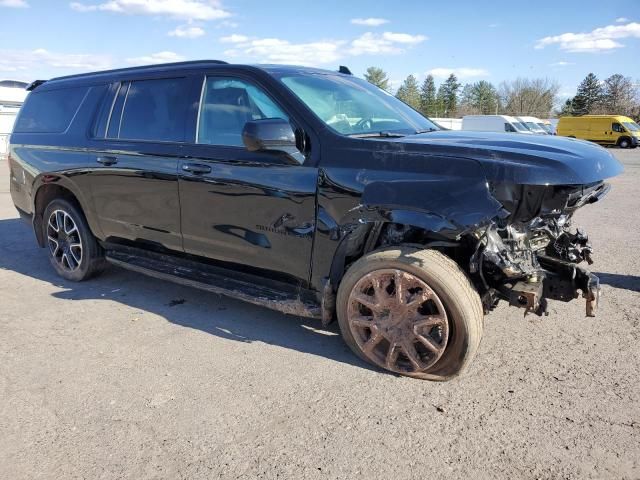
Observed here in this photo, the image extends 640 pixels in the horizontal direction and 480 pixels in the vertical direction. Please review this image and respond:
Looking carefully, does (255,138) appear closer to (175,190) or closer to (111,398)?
(175,190)

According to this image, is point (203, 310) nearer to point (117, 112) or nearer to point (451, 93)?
point (117, 112)

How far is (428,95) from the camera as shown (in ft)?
281

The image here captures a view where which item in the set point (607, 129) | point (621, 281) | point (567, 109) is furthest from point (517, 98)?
point (621, 281)

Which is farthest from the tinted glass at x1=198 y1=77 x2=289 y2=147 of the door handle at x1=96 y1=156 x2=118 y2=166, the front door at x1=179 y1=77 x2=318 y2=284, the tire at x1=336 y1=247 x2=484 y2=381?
the tire at x1=336 y1=247 x2=484 y2=381

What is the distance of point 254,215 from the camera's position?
12.0 feet

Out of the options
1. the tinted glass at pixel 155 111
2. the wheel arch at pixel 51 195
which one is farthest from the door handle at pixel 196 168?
the wheel arch at pixel 51 195

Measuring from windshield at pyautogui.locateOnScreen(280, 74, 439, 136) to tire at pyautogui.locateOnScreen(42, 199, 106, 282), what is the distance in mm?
2661

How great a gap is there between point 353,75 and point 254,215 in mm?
1827

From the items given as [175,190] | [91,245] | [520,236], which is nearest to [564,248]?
[520,236]

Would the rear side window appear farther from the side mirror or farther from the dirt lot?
the side mirror

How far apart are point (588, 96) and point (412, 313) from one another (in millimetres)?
82170

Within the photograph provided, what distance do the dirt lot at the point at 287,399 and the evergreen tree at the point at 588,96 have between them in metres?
77.1

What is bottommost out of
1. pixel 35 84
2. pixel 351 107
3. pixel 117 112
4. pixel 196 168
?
pixel 196 168

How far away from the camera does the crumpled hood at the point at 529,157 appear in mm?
2752
